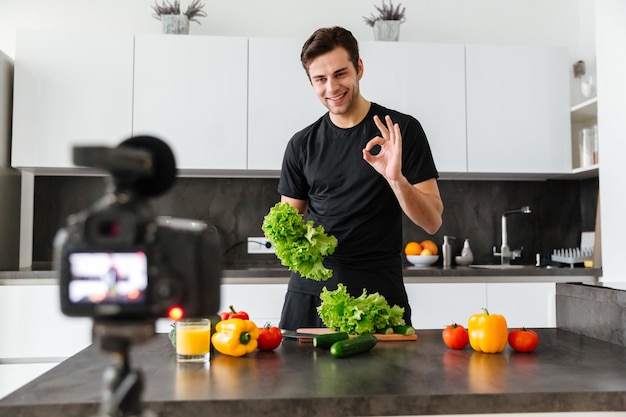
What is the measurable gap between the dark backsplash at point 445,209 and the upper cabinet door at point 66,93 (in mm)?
464

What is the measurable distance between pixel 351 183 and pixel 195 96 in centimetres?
174

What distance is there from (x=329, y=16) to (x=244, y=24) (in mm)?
573

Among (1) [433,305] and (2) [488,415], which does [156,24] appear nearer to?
(1) [433,305]

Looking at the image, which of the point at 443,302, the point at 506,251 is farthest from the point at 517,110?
the point at 443,302

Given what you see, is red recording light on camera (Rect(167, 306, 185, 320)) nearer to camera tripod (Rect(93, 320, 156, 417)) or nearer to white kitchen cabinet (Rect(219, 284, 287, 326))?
camera tripod (Rect(93, 320, 156, 417))

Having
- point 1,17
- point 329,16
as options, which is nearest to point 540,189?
point 329,16

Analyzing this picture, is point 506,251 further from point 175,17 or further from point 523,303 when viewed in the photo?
point 175,17

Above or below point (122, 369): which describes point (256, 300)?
below

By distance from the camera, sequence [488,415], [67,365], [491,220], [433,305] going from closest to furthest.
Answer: [488,415] → [67,365] → [433,305] → [491,220]

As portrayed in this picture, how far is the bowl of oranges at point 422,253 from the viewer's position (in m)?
3.78

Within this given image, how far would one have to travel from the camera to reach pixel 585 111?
3.84 metres

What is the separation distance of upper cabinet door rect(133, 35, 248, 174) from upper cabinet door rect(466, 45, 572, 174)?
1.42m

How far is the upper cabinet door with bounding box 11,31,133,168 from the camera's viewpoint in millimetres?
3410

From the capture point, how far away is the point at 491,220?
4121mm
